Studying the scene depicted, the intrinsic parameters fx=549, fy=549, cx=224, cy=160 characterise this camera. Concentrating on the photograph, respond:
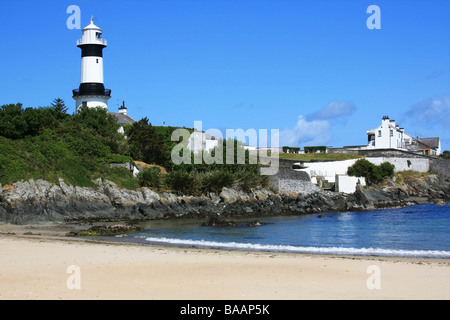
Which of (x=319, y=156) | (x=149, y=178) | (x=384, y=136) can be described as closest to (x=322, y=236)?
(x=149, y=178)

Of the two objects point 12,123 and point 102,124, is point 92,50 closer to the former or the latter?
point 102,124

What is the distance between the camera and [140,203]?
1297 inches

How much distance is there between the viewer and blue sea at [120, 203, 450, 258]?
19688 millimetres

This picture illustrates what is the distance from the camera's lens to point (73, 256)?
1559cm

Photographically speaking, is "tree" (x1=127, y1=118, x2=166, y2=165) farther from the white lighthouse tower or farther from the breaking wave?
the breaking wave

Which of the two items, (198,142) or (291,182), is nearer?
(291,182)

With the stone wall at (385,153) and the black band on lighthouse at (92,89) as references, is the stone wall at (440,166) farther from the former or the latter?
the black band on lighthouse at (92,89)

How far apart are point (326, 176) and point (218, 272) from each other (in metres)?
40.3

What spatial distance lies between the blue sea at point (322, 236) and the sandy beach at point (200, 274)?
2359mm

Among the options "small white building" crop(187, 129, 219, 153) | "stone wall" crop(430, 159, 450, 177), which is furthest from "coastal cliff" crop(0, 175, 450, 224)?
"stone wall" crop(430, 159, 450, 177)

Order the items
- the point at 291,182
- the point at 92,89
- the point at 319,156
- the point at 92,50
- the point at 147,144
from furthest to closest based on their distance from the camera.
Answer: the point at 319,156 < the point at 92,89 < the point at 92,50 < the point at 291,182 < the point at 147,144

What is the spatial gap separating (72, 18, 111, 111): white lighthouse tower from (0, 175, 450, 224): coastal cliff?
14050mm

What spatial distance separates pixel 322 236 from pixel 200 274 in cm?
1257
